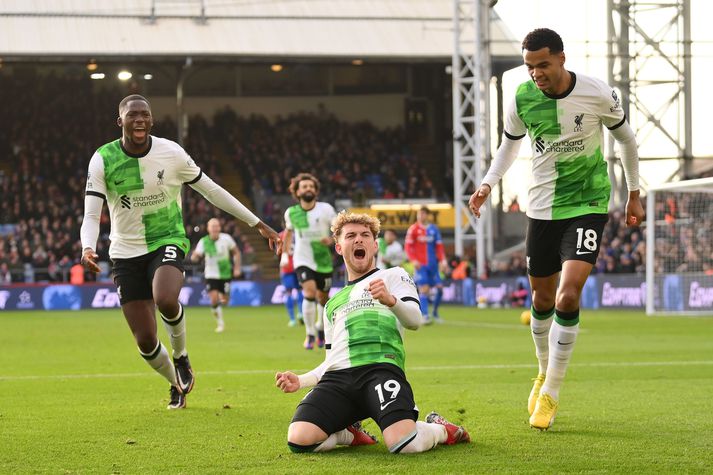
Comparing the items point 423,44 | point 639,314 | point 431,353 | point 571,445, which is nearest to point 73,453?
point 571,445

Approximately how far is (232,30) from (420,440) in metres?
36.8

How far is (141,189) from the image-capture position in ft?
31.5

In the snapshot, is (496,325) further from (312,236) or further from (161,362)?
(161,362)

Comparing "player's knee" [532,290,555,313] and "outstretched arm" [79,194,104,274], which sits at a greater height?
"outstretched arm" [79,194,104,274]

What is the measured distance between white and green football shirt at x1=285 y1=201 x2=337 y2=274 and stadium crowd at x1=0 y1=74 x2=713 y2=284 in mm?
23157

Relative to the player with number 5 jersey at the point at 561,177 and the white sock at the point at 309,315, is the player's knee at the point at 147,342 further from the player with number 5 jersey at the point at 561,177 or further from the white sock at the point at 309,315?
the white sock at the point at 309,315

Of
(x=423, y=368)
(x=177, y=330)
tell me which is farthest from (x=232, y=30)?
(x=177, y=330)

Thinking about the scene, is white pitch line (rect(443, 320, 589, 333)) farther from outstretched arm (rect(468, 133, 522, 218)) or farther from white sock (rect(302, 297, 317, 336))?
outstretched arm (rect(468, 133, 522, 218))

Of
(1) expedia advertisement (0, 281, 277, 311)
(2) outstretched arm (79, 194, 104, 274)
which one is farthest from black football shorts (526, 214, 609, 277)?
(1) expedia advertisement (0, 281, 277, 311)

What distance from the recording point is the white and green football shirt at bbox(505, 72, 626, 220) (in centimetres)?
825

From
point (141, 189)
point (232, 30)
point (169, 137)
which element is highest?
point (232, 30)

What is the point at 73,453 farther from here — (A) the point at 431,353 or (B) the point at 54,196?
(B) the point at 54,196

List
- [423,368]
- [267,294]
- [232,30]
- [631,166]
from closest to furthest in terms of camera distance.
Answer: [631,166] < [423,368] < [267,294] < [232,30]

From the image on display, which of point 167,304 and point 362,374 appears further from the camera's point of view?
point 167,304
